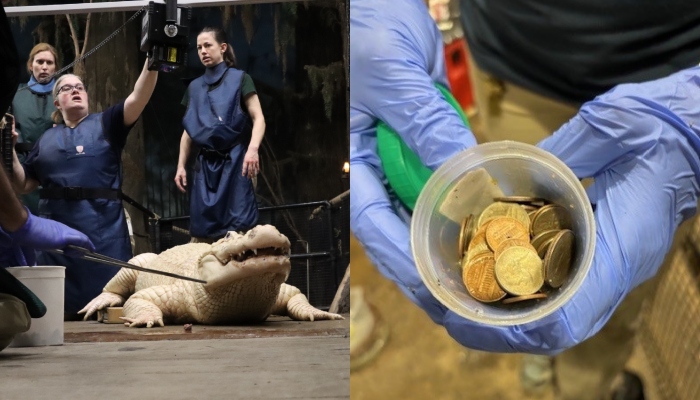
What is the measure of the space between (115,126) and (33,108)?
0.43 meters

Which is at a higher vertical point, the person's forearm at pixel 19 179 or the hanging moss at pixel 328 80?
the hanging moss at pixel 328 80

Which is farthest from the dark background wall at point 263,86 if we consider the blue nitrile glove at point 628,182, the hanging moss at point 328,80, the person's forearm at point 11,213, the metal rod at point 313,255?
the blue nitrile glove at point 628,182

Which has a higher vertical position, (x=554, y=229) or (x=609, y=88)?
(x=609, y=88)

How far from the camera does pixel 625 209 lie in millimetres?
1352

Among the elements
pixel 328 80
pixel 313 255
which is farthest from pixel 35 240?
pixel 328 80

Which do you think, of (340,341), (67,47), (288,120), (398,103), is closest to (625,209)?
(398,103)

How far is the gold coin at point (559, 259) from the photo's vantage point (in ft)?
4.21

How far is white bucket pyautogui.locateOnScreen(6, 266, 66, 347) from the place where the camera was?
3.64 meters

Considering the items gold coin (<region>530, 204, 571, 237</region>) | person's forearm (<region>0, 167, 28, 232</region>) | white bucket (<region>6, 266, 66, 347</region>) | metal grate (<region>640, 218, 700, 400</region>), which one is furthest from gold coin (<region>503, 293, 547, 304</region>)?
white bucket (<region>6, 266, 66, 347</region>)

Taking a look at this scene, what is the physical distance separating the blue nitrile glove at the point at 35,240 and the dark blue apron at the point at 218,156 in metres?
0.64

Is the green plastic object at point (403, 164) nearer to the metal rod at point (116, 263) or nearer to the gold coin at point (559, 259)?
the gold coin at point (559, 259)

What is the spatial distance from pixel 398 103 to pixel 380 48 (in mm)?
106

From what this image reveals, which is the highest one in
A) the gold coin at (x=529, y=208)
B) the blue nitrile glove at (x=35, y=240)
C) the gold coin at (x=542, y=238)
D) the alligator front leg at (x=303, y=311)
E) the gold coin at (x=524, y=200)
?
the gold coin at (x=524, y=200)

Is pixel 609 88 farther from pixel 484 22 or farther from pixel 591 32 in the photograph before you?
pixel 484 22
